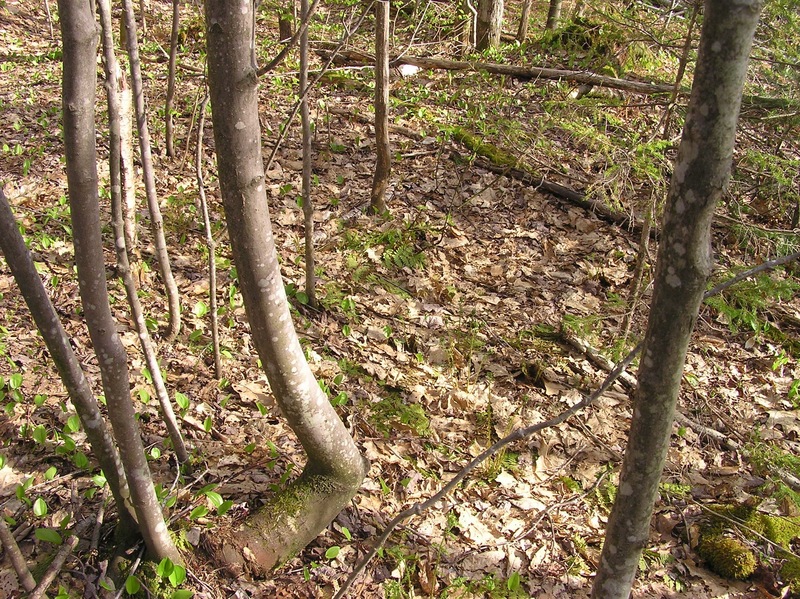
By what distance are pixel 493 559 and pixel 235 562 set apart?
1.51m

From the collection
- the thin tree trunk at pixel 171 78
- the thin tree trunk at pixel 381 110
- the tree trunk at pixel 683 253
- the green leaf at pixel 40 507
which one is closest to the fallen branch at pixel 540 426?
the tree trunk at pixel 683 253

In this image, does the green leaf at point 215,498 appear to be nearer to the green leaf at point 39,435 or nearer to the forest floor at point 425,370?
the forest floor at point 425,370

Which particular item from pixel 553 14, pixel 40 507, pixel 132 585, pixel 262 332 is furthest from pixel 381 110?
pixel 553 14

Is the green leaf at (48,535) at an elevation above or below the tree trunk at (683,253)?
below

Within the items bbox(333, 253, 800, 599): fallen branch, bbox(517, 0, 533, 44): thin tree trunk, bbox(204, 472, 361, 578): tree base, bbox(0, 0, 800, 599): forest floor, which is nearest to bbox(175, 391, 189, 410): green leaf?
bbox(0, 0, 800, 599): forest floor

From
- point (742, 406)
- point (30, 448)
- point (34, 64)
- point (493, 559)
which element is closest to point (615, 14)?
point (742, 406)

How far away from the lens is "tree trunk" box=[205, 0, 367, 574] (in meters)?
2.32

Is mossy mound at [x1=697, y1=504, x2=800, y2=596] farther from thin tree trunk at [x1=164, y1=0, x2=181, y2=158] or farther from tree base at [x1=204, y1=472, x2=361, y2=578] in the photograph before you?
thin tree trunk at [x1=164, y1=0, x2=181, y2=158]

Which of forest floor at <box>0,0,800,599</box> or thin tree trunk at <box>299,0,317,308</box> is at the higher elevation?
thin tree trunk at <box>299,0,317,308</box>

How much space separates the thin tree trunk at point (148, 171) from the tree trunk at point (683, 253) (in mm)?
2757

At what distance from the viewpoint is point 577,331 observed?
205 inches

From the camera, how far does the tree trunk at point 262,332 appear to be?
2.32m

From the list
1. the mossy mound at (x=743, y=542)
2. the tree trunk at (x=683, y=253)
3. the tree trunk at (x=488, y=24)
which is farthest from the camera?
the tree trunk at (x=488, y=24)

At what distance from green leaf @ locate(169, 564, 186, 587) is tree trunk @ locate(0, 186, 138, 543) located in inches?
11.0
